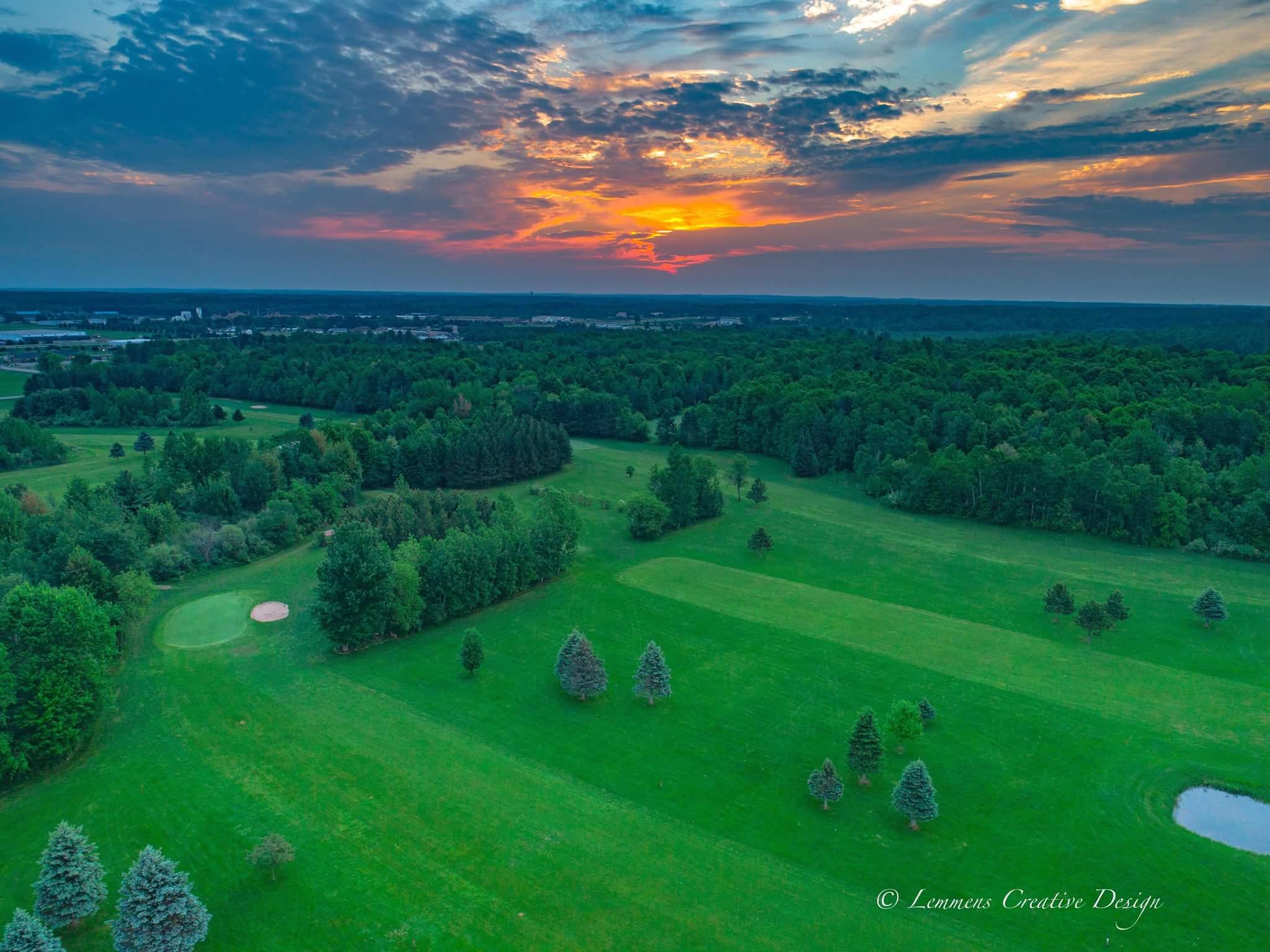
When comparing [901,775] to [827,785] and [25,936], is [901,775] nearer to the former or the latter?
[827,785]

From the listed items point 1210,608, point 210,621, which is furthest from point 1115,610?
point 210,621

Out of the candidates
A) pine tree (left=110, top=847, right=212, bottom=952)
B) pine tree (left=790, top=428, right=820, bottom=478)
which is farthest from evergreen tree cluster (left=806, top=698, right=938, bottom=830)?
pine tree (left=790, top=428, right=820, bottom=478)

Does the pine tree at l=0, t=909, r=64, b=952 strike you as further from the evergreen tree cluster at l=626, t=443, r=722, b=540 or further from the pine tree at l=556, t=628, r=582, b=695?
the evergreen tree cluster at l=626, t=443, r=722, b=540

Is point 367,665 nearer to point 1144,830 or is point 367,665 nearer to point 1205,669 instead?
point 1144,830

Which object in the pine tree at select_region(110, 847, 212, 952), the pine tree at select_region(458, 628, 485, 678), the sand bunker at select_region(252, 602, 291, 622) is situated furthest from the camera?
the sand bunker at select_region(252, 602, 291, 622)

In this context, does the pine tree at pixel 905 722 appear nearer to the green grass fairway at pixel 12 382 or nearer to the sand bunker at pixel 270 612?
the sand bunker at pixel 270 612

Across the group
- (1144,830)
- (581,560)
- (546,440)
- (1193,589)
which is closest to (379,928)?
(1144,830)

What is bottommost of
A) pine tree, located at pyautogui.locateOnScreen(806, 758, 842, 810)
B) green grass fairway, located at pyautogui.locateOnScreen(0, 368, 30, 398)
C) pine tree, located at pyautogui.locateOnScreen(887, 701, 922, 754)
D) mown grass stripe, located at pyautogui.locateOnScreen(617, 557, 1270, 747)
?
mown grass stripe, located at pyautogui.locateOnScreen(617, 557, 1270, 747)
